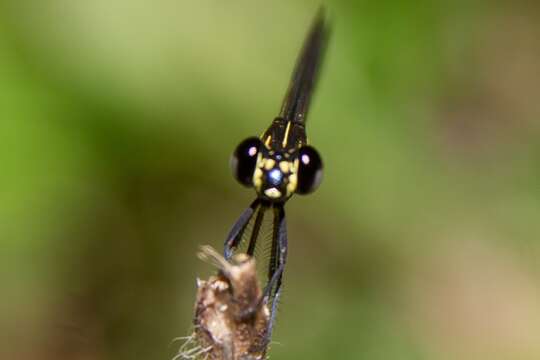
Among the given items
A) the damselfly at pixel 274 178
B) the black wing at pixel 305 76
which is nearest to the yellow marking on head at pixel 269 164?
the damselfly at pixel 274 178

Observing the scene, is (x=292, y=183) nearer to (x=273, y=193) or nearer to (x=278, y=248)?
(x=273, y=193)

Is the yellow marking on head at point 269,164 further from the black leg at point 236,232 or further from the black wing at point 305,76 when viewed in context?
the black wing at point 305,76

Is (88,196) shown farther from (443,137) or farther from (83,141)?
(443,137)

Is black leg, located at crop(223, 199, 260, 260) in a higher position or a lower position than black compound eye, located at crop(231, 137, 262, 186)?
lower

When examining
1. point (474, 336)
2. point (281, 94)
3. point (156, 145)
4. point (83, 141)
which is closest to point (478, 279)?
point (474, 336)

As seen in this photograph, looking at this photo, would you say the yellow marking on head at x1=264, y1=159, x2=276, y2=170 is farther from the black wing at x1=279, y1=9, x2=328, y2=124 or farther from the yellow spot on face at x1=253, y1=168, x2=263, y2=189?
the black wing at x1=279, y1=9, x2=328, y2=124

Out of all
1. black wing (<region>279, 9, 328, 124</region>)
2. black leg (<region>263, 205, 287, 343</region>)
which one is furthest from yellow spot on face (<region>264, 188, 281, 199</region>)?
black wing (<region>279, 9, 328, 124</region>)

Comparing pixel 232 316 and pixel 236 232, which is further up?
pixel 236 232

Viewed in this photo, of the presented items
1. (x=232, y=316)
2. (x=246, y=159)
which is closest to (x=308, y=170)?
(x=246, y=159)
